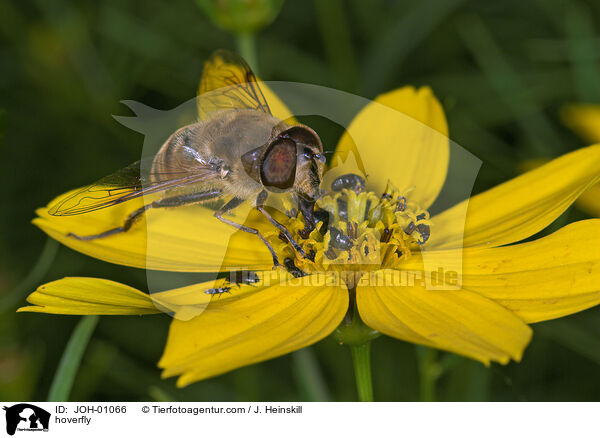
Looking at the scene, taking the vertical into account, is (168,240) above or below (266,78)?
below

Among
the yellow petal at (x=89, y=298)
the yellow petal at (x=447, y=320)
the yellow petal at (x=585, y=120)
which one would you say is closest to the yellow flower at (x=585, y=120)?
the yellow petal at (x=585, y=120)

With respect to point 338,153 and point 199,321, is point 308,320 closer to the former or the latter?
point 199,321

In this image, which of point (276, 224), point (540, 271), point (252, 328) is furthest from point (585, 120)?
point (252, 328)

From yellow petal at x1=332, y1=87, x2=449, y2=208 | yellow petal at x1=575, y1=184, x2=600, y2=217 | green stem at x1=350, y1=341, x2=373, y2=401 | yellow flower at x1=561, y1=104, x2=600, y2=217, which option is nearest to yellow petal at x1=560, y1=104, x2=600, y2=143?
yellow flower at x1=561, y1=104, x2=600, y2=217

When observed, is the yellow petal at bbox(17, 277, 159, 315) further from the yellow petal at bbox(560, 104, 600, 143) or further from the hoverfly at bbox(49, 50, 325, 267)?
the yellow petal at bbox(560, 104, 600, 143)

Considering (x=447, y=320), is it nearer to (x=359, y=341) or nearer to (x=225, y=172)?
(x=359, y=341)
